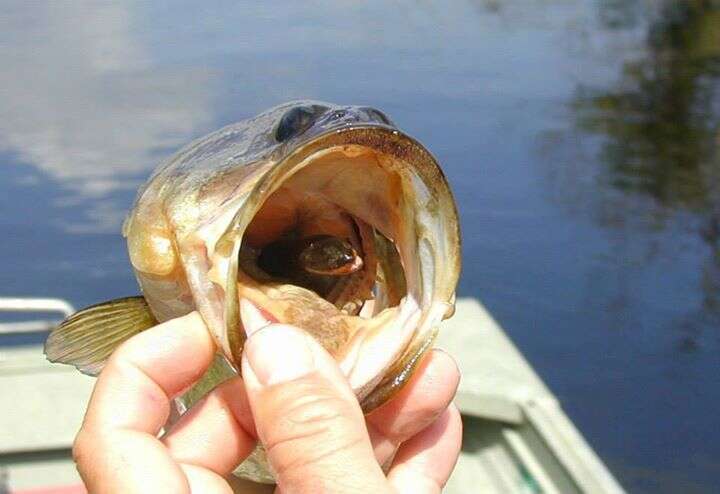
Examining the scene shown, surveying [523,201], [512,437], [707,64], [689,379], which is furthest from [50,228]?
[707,64]

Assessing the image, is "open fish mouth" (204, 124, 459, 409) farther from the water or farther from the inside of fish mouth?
the water

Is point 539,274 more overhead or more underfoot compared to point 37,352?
more underfoot

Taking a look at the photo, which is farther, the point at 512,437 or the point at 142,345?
the point at 512,437

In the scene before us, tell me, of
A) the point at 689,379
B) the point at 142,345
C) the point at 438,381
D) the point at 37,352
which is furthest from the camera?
the point at 689,379

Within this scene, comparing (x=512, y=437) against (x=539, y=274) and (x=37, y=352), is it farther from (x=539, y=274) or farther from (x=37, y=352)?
(x=539, y=274)

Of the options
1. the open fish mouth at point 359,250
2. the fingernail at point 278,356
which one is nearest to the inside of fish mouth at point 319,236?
the open fish mouth at point 359,250

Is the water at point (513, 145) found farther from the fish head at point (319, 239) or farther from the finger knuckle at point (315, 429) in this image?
the finger knuckle at point (315, 429)
